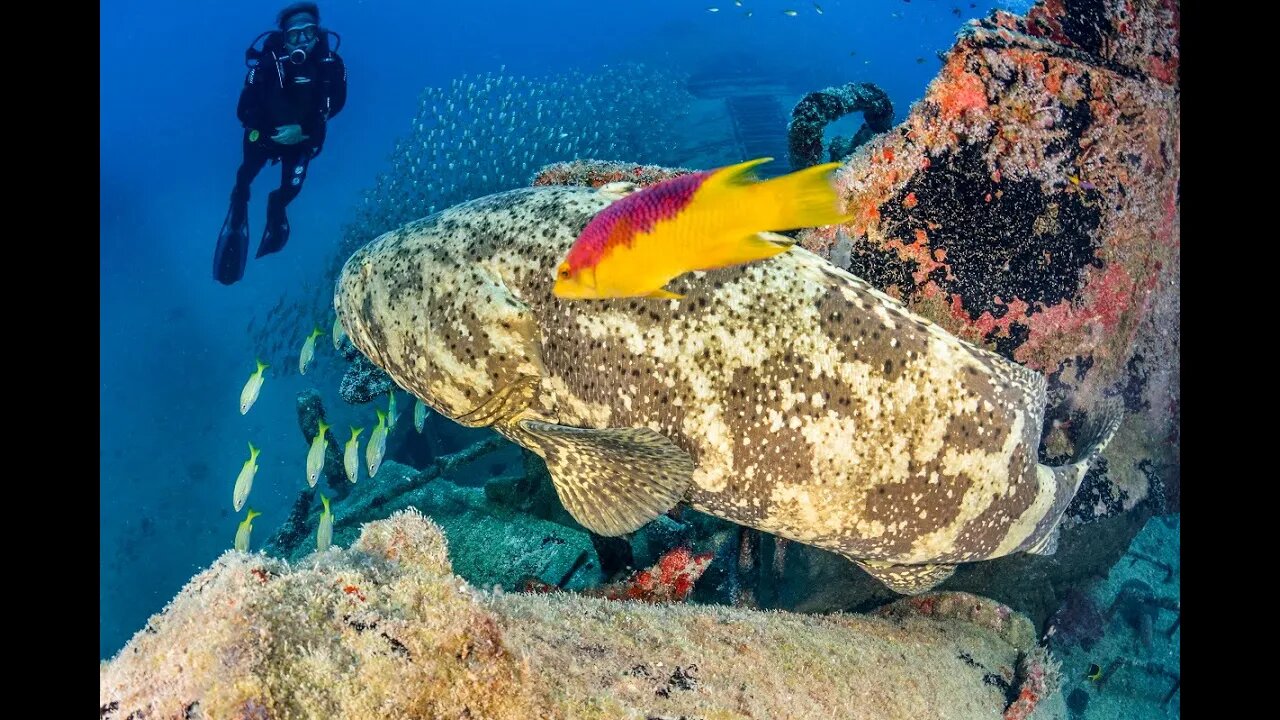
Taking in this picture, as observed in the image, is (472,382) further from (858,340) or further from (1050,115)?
(1050,115)

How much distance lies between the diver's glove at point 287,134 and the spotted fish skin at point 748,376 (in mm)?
8978

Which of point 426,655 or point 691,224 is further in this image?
point 691,224

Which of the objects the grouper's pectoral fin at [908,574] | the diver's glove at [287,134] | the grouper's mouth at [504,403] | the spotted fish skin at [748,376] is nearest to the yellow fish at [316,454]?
the spotted fish skin at [748,376]

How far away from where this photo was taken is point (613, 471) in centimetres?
250

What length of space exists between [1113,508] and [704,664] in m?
3.22

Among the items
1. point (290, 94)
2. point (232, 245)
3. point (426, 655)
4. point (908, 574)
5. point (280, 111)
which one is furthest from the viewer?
point (232, 245)

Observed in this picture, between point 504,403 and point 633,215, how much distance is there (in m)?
1.22

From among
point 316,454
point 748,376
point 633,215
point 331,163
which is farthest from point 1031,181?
point 331,163

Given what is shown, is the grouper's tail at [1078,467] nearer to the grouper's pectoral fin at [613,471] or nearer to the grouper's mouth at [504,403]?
the grouper's pectoral fin at [613,471]

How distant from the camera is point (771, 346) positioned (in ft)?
7.91

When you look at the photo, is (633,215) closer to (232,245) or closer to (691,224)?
(691,224)

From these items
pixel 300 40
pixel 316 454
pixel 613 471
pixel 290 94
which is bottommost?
pixel 316 454

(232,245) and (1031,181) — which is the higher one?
(1031,181)

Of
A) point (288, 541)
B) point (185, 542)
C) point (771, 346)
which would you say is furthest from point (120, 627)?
point (771, 346)
